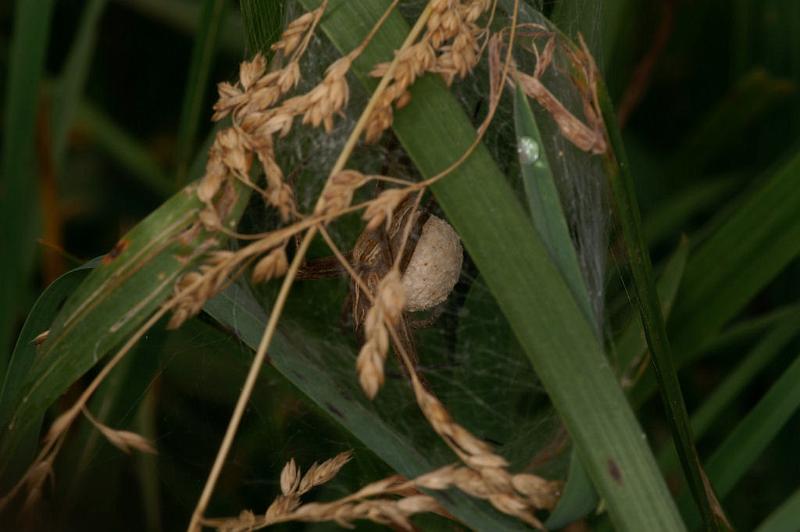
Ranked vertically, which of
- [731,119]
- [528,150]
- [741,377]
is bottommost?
[741,377]

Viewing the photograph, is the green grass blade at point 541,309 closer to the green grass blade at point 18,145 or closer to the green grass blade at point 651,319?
the green grass blade at point 651,319

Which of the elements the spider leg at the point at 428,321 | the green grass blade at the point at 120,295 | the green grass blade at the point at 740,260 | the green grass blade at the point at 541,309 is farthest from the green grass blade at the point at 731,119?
the green grass blade at the point at 120,295

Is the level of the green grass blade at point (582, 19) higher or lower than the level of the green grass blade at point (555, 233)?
higher

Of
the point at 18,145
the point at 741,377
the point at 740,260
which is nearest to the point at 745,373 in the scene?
the point at 741,377

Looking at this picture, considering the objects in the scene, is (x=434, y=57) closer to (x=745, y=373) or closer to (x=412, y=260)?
(x=412, y=260)

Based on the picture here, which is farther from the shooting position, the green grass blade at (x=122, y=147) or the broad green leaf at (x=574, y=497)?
the green grass blade at (x=122, y=147)

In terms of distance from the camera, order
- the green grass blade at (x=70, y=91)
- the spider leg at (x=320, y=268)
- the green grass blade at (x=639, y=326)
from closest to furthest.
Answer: the spider leg at (x=320, y=268) → the green grass blade at (x=639, y=326) → the green grass blade at (x=70, y=91)
